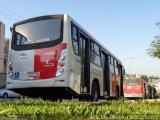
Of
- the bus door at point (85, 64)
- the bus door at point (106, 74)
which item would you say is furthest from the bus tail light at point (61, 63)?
the bus door at point (106, 74)

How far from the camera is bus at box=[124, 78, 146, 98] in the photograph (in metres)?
40.5

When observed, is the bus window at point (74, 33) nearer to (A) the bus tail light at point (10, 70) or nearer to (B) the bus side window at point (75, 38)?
(B) the bus side window at point (75, 38)

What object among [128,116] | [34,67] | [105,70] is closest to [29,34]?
[34,67]

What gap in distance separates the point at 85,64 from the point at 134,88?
91.3ft

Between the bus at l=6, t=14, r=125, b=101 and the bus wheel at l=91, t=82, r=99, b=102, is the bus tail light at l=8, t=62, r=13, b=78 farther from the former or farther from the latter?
Result: the bus wheel at l=91, t=82, r=99, b=102

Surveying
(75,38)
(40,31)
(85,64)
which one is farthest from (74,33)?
(85,64)

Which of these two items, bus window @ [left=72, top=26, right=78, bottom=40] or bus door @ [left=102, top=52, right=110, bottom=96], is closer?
bus window @ [left=72, top=26, right=78, bottom=40]

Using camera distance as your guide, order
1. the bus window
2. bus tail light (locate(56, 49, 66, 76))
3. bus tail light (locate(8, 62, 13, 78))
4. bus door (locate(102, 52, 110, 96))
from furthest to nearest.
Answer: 1. bus door (locate(102, 52, 110, 96))
2. bus tail light (locate(8, 62, 13, 78))
3. the bus window
4. bus tail light (locate(56, 49, 66, 76))

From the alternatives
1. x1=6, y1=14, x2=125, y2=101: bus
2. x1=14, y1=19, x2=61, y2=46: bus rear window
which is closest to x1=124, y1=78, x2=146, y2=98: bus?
x1=6, y1=14, x2=125, y2=101: bus

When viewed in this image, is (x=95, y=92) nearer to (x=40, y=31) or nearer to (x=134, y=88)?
(x=40, y=31)

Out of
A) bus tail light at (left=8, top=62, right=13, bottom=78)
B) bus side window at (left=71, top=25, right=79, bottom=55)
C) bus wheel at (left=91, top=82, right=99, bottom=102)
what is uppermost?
bus side window at (left=71, top=25, right=79, bottom=55)

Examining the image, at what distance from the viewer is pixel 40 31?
12.4 meters

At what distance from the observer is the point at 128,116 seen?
4406mm

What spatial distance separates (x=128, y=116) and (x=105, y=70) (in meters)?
13.4
